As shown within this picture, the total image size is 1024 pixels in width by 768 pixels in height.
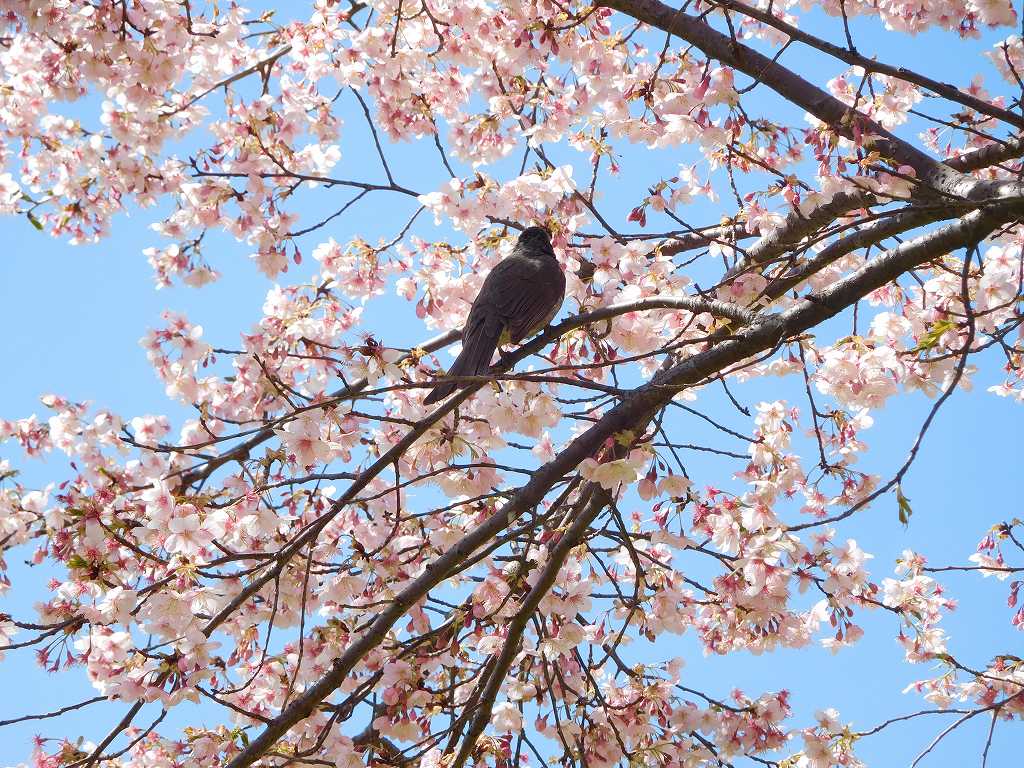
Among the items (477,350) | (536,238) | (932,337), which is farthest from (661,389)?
(536,238)

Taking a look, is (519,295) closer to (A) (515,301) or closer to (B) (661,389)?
(A) (515,301)

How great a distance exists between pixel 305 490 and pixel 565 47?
276 cm

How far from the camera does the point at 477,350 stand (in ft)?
15.1

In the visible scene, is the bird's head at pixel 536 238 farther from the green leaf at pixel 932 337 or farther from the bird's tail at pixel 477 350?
the green leaf at pixel 932 337

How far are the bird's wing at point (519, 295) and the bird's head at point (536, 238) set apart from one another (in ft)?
0.44

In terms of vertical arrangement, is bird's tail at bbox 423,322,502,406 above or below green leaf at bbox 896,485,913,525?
above

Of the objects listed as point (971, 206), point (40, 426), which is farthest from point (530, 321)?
point (40, 426)

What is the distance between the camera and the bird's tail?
444cm

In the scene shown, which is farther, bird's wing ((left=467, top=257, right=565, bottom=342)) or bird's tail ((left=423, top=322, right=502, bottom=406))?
bird's wing ((left=467, top=257, right=565, bottom=342))

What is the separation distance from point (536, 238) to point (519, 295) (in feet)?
1.84

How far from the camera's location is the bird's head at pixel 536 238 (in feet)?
16.8

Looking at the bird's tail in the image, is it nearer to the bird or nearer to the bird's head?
the bird

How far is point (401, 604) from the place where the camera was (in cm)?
354

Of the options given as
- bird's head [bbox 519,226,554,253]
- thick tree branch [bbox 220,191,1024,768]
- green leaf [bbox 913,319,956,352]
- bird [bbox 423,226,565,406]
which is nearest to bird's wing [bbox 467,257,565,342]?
bird [bbox 423,226,565,406]
